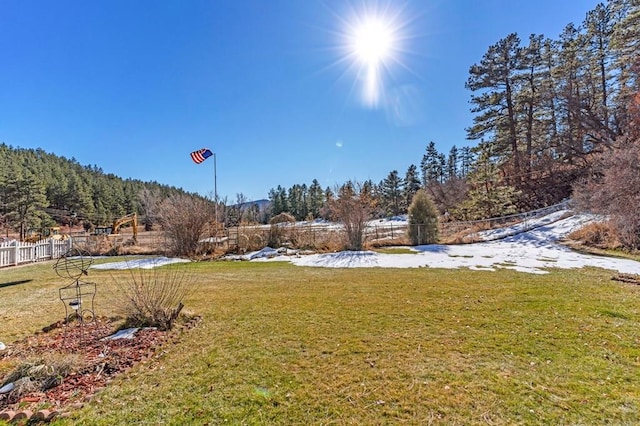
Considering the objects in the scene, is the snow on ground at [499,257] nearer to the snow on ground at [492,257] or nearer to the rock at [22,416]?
the snow on ground at [492,257]

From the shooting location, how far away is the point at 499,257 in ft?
36.8

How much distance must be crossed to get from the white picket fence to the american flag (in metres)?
9.27

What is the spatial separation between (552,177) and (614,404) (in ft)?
87.5

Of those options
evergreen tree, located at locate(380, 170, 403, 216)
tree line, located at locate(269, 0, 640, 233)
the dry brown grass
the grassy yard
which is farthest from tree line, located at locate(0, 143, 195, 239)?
evergreen tree, located at locate(380, 170, 403, 216)

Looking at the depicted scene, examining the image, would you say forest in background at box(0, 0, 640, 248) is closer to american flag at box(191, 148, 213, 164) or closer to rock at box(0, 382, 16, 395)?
american flag at box(191, 148, 213, 164)

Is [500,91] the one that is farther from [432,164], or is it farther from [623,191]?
[432,164]

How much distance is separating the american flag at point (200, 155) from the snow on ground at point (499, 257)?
11848 mm

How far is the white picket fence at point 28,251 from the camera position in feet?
40.9

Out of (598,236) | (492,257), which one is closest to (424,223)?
(492,257)

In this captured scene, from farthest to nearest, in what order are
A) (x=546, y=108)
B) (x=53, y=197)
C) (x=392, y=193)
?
(x=392, y=193)
(x=53, y=197)
(x=546, y=108)

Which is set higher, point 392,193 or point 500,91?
point 500,91

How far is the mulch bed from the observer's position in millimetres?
2586

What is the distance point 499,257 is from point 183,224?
1411cm

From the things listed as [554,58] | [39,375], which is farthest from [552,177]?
[39,375]
